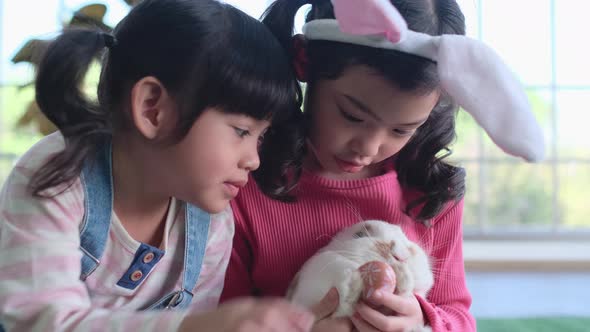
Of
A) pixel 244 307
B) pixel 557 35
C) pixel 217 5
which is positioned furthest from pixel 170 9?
pixel 557 35

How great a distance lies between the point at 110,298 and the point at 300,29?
1.63 feet

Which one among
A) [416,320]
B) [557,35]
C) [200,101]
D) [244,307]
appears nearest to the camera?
[244,307]

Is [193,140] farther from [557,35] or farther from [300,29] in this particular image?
[557,35]

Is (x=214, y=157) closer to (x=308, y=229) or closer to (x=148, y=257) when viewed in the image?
(x=148, y=257)

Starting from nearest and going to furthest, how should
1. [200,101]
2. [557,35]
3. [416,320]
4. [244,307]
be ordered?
1. [244,307]
2. [200,101]
3. [416,320]
4. [557,35]

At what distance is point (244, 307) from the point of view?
59 cm

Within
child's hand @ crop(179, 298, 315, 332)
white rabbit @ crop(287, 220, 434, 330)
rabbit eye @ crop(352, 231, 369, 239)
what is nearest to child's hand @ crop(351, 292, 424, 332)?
white rabbit @ crop(287, 220, 434, 330)

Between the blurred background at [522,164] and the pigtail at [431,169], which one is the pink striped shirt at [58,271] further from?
the blurred background at [522,164]

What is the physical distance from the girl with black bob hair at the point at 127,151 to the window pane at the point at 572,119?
61.3 inches

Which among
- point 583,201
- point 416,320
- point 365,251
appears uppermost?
point 365,251

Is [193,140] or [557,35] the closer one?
[193,140]

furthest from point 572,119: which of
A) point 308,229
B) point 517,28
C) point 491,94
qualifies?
point 491,94

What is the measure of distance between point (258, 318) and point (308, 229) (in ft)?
1.48

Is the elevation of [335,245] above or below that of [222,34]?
below
